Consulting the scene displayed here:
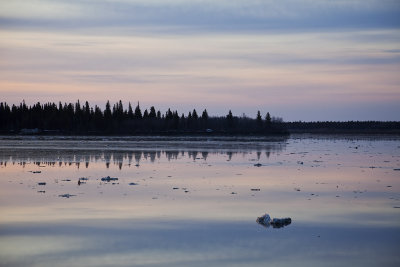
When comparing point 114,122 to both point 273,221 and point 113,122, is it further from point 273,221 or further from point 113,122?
point 273,221

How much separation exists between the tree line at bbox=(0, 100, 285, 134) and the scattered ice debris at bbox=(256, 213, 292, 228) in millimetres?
118162

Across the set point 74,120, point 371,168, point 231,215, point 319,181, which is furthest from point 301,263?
point 74,120

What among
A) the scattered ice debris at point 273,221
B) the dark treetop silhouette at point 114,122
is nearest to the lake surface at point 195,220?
the scattered ice debris at point 273,221

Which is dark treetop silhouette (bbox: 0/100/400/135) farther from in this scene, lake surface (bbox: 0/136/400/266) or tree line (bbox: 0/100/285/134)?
lake surface (bbox: 0/136/400/266)

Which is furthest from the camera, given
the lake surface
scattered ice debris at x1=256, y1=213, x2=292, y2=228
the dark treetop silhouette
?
the dark treetop silhouette

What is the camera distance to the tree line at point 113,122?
455 feet

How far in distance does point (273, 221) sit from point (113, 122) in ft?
443

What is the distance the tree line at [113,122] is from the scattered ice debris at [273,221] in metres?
118

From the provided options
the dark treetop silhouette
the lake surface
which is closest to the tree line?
the dark treetop silhouette

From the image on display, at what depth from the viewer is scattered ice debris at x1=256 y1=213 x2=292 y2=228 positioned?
12875 millimetres

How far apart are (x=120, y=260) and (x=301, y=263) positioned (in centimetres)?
291

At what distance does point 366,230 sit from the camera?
41.4ft

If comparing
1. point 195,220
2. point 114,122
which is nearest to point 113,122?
point 114,122

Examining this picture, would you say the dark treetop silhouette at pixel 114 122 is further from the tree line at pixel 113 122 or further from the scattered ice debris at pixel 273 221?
the scattered ice debris at pixel 273 221
